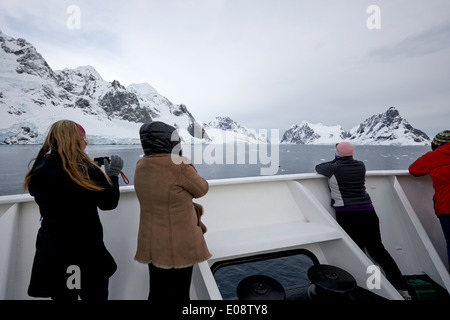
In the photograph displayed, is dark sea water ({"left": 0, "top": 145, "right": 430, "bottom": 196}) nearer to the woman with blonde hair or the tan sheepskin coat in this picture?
the woman with blonde hair

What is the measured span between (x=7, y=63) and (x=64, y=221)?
21516 centimetres

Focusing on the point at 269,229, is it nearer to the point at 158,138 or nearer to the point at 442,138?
the point at 158,138

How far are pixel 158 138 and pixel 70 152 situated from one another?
479 millimetres

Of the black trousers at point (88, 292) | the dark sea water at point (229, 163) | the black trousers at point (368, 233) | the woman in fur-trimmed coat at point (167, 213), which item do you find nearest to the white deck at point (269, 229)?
the black trousers at point (368, 233)

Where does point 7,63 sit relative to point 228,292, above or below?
above

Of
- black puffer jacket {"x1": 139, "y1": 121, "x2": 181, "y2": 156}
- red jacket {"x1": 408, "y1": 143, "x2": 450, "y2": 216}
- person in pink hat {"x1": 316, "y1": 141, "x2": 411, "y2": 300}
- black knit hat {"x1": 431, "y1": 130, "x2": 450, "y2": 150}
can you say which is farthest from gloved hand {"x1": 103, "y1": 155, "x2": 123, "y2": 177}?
black knit hat {"x1": 431, "y1": 130, "x2": 450, "y2": 150}

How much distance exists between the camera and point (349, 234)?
2.32 m

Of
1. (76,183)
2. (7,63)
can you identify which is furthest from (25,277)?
(7,63)

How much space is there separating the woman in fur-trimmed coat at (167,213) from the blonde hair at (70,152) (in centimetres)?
27

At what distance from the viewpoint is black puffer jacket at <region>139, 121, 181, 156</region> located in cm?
133

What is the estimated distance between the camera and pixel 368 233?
223 cm

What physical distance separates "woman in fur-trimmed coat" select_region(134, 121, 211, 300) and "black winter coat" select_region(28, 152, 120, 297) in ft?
0.80

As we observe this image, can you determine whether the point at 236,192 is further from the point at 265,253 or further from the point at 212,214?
the point at 265,253

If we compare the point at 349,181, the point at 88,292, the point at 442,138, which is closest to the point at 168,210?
the point at 88,292
